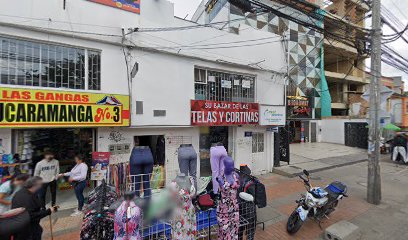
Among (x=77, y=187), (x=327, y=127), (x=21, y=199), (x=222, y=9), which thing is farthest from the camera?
(x=327, y=127)

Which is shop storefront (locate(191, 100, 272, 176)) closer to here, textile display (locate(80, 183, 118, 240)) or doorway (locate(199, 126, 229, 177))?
doorway (locate(199, 126, 229, 177))

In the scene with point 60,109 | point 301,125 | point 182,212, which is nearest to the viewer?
point 182,212

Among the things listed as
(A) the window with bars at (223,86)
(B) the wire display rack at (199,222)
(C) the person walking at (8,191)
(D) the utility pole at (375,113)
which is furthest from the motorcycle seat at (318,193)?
(C) the person walking at (8,191)

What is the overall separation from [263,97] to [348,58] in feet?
69.3

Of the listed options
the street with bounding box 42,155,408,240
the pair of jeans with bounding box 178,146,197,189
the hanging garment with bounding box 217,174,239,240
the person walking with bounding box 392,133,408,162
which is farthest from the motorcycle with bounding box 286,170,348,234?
the person walking with bounding box 392,133,408,162

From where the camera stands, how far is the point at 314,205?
4859 millimetres

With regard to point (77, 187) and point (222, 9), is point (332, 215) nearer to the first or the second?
point (77, 187)

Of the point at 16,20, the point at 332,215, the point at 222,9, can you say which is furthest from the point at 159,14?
the point at 222,9

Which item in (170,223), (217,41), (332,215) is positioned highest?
(217,41)

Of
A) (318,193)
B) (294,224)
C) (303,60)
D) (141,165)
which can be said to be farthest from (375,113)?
(303,60)

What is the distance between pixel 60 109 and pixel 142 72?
247 centimetres

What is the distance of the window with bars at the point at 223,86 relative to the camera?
316 inches

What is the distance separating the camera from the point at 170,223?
3539 millimetres

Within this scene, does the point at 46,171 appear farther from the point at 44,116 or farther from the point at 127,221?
the point at 127,221
